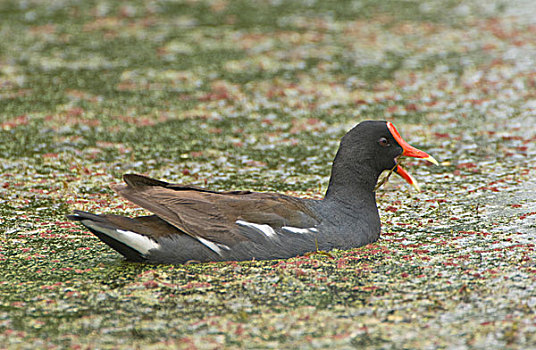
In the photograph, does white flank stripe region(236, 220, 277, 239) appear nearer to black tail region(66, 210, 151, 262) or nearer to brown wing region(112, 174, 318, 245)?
brown wing region(112, 174, 318, 245)

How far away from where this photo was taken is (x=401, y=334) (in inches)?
169

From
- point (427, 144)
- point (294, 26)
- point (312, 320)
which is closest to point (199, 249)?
point (312, 320)

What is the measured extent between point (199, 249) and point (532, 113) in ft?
17.1

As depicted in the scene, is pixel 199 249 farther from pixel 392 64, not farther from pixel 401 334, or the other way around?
pixel 392 64

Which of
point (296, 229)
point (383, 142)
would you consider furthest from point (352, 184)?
point (296, 229)

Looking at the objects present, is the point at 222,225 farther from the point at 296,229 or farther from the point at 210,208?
the point at 296,229

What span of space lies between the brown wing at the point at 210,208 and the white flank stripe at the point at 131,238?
0.54ft

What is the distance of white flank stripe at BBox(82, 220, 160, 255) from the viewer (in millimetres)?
5074

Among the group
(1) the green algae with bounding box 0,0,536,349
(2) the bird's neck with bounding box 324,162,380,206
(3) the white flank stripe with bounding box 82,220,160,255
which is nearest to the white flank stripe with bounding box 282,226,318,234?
(1) the green algae with bounding box 0,0,536,349

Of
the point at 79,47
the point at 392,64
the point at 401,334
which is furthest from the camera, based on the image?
the point at 79,47

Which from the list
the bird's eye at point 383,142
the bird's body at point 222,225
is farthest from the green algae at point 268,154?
the bird's eye at point 383,142

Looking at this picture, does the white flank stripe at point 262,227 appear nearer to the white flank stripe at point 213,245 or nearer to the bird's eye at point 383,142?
the white flank stripe at point 213,245

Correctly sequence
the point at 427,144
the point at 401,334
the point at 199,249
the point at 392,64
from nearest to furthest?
the point at 401,334
the point at 199,249
the point at 427,144
the point at 392,64

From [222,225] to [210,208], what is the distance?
16cm
